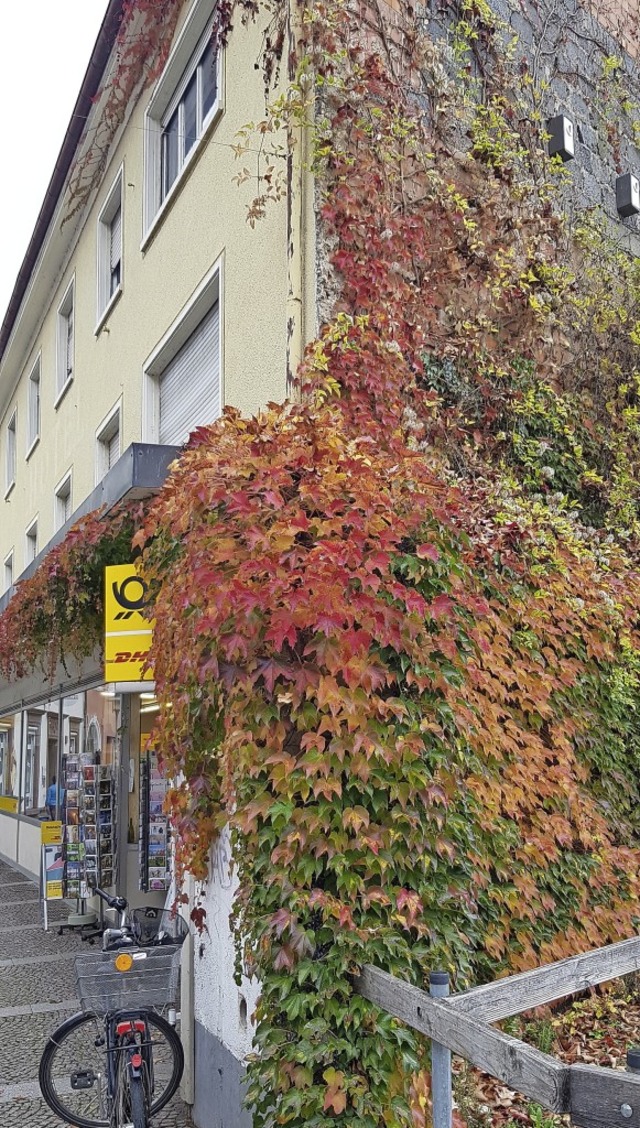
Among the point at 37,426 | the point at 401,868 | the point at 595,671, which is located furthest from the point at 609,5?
the point at 37,426

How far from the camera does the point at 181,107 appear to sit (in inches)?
371

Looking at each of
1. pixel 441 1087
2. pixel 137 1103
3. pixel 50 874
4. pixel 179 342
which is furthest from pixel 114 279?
pixel 441 1087

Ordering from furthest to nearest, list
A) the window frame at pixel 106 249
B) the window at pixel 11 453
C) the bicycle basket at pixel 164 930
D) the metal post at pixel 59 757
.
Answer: the window at pixel 11 453, the metal post at pixel 59 757, the window frame at pixel 106 249, the bicycle basket at pixel 164 930

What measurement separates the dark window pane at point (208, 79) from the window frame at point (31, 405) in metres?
8.35

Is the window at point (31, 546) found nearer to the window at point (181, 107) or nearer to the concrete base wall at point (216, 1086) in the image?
the window at point (181, 107)

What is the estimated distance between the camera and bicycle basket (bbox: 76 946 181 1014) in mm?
4539

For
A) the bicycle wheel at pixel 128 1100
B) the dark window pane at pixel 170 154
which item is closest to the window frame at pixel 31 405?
the dark window pane at pixel 170 154

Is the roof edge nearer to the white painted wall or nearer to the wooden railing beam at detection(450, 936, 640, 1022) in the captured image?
the white painted wall

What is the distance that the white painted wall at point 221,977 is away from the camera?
449 centimetres

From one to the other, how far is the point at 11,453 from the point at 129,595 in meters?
14.4

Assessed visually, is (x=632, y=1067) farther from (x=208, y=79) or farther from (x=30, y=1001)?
(x=208, y=79)

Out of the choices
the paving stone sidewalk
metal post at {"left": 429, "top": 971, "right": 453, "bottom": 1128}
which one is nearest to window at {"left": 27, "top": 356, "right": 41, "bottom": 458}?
the paving stone sidewalk

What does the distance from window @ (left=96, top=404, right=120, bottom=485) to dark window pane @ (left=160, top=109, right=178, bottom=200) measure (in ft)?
8.74

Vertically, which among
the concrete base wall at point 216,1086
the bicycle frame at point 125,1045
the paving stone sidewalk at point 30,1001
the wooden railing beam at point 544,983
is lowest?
the paving stone sidewalk at point 30,1001
